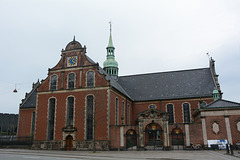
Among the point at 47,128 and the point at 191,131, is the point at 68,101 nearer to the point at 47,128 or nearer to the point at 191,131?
the point at 47,128

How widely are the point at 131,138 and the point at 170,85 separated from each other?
16.4 meters

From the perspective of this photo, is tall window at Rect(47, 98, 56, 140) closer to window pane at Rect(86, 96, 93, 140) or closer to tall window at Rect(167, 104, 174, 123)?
window pane at Rect(86, 96, 93, 140)

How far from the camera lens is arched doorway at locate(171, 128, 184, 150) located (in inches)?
1171

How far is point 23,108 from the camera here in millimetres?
43812

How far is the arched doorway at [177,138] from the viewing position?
29734 mm

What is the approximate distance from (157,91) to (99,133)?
16263 mm

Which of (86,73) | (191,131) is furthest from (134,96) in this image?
(191,131)

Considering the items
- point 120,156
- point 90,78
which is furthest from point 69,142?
point 120,156

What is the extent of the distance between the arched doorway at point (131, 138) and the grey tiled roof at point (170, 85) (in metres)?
12.0

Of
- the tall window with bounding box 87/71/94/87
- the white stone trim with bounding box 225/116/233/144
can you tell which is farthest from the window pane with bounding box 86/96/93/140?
the white stone trim with bounding box 225/116/233/144

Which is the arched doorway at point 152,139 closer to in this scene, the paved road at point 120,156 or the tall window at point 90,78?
the paved road at point 120,156

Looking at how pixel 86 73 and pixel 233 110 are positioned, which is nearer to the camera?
pixel 233 110

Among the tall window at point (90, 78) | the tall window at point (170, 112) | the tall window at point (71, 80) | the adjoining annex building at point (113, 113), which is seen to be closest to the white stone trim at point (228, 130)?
the adjoining annex building at point (113, 113)

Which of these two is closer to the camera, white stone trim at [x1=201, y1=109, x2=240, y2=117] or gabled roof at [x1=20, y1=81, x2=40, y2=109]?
white stone trim at [x1=201, y1=109, x2=240, y2=117]
